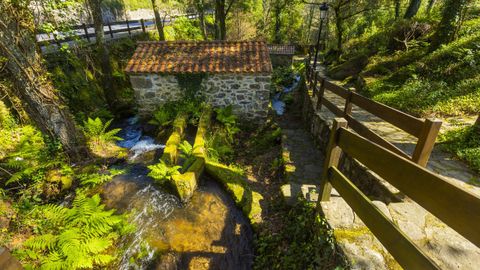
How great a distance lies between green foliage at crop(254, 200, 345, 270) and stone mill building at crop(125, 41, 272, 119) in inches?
194

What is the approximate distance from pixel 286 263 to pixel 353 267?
47.2 inches

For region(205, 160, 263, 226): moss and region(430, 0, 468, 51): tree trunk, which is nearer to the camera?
region(205, 160, 263, 226): moss

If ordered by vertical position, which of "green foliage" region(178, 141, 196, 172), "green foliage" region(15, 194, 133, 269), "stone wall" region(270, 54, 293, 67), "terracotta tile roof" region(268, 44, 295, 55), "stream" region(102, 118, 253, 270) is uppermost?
"terracotta tile roof" region(268, 44, 295, 55)

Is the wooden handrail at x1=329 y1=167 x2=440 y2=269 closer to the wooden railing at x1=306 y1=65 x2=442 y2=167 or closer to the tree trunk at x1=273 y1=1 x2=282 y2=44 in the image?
the wooden railing at x1=306 y1=65 x2=442 y2=167

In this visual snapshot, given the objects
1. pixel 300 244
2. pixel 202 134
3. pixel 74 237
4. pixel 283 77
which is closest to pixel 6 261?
pixel 74 237

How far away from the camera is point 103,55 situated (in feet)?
27.8

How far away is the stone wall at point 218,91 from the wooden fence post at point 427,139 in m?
5.47

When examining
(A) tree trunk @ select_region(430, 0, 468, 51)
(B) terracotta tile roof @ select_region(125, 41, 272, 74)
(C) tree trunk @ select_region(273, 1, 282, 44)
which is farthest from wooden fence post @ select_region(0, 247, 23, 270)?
(C) tree trunk @ select_region(273, 1, 282, 44)

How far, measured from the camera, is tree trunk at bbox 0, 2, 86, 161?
4.02 meters

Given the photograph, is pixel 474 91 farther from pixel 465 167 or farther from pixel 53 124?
pixel 53 124

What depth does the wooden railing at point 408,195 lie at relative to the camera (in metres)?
1.15

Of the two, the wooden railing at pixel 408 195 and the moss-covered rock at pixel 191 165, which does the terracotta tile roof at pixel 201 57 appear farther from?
the wooden railing at pixel 408 195

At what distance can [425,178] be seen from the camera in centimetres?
135

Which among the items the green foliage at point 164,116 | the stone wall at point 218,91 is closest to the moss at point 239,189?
the green foliage at point 164,116
